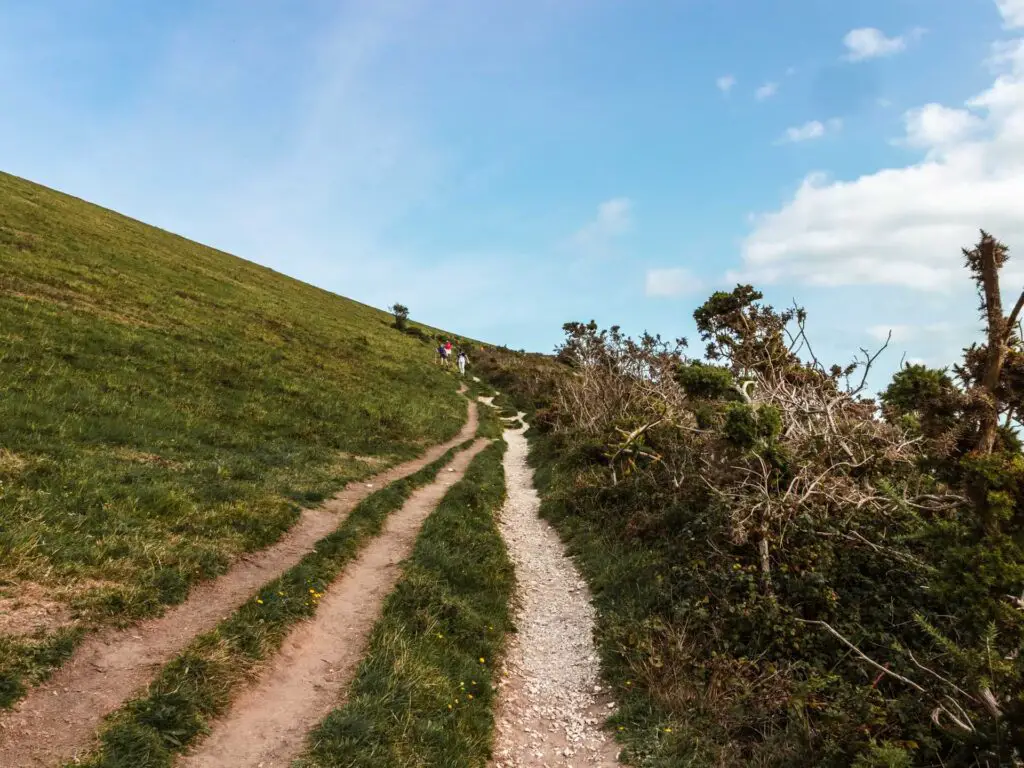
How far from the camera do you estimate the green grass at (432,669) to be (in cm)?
618

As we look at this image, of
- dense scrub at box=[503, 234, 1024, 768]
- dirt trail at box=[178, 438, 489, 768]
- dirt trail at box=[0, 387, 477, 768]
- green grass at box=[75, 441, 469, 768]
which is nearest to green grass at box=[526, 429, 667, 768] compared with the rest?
dense scrub at box=[503, 234, 1024, 768]

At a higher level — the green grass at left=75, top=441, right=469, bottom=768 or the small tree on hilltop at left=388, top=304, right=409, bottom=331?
the small tree on hilltop at left=388, top=304, right=409, bottom=331

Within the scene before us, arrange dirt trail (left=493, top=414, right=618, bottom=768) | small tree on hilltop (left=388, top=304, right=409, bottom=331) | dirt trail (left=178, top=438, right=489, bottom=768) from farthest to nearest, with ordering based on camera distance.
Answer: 1. small tree on hilltop (left=388, top=304, right=409, bottom=331)
2. dirt trail (left=493, top=414, right=618, bottom=768)
3. dirt trail (left=178, top=438, right=489, bottom=768)

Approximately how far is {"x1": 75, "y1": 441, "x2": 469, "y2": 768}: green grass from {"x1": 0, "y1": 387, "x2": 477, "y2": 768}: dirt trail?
206mm

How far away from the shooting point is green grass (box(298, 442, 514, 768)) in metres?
6.18

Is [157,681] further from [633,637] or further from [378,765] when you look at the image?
[633,637]

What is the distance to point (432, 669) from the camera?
7.74 metres

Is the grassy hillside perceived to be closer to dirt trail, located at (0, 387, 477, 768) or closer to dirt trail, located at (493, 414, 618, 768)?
dirt trail, located at (0, 387, 477, 768)

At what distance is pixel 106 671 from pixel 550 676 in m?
6.31

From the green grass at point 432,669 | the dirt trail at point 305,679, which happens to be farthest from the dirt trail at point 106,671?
the green grass at point 432,669

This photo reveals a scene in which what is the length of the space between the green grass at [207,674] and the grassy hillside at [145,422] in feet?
3.50

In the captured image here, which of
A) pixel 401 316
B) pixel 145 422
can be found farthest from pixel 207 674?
pixel 401 316

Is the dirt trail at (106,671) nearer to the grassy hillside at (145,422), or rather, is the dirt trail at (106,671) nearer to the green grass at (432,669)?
the grassy hillside at (145,422)

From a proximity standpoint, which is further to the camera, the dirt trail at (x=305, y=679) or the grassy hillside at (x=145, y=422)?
the grassy hillside at (x=145, y=422)
